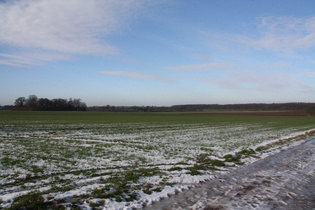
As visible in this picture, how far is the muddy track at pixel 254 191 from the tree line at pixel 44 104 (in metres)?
171

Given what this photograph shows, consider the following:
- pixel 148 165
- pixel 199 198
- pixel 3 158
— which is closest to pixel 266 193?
pixel 199 198

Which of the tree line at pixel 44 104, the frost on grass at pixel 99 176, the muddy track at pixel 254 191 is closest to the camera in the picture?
the muddy track at pixel 254 191

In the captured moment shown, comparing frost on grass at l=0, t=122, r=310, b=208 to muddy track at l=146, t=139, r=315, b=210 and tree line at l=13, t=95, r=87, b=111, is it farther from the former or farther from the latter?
tree line at l=13, t=95, r=87, b=111

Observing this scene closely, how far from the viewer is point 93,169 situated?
10.6 metres

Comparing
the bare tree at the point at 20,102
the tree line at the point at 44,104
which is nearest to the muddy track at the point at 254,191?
the tree line at the point at 44,104

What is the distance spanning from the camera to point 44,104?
17000cm

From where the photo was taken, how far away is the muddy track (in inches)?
265

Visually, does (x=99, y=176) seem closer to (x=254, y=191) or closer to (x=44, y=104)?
(x=254, y=191)

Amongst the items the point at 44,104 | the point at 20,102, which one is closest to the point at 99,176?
the point at 44,104

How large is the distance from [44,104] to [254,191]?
181950 millimetres

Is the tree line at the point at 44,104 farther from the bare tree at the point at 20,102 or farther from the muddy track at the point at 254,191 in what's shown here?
the muddy track at the point at 254,191

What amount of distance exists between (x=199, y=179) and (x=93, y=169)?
4633mm

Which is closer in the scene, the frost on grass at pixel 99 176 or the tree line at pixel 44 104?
the frost on grass at pixel 99 176

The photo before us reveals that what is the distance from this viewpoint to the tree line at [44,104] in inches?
6462
